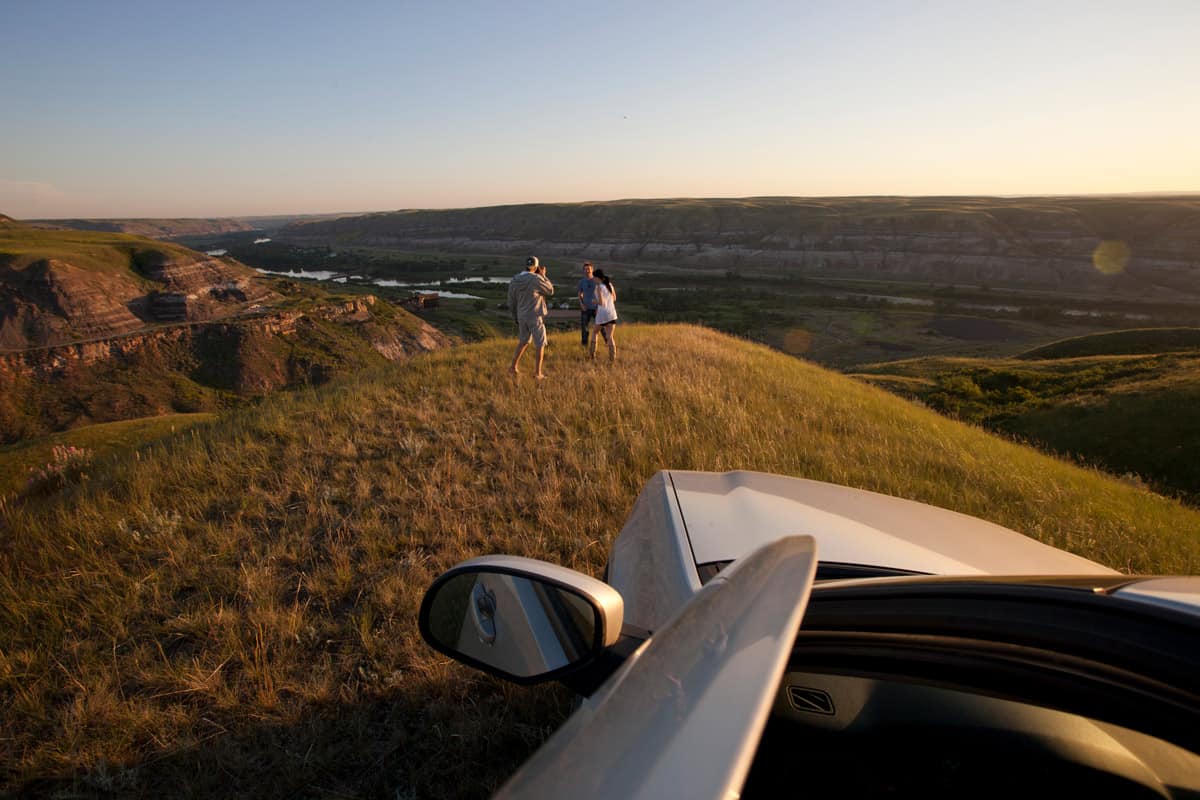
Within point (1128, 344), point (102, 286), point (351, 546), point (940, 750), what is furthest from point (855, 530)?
point (102, 286)

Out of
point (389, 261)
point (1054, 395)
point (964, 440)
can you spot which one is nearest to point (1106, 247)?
point (1054, 395)

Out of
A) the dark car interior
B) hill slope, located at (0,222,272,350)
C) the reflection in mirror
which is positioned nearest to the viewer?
the dark car interior

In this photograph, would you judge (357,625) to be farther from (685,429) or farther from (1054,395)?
(1054,395)

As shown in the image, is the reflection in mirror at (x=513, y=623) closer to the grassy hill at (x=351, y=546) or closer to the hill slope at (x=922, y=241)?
the grassy hill at (x=351, y=546)

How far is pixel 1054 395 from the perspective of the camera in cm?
1753

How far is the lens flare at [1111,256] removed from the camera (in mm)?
78375

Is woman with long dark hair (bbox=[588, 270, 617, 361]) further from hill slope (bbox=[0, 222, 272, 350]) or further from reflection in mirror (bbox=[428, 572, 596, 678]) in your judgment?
hill slope (bbox=[0, 222, 272, 350])

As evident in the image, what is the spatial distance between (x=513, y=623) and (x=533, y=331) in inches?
310

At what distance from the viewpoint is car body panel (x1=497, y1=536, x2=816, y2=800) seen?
55 centimetres

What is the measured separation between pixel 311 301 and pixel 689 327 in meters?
50.6

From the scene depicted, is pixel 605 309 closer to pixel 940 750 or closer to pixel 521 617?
pixel 521 617

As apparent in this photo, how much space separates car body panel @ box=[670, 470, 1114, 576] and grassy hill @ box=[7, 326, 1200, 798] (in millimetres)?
1182

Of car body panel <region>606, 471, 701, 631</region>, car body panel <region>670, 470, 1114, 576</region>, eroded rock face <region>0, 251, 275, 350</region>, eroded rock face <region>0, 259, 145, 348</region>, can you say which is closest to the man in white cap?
car body panel <region>670, 470, 1114, 576</region>

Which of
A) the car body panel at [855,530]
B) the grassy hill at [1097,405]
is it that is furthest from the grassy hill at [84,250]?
the grassy hill at [1097,405]
